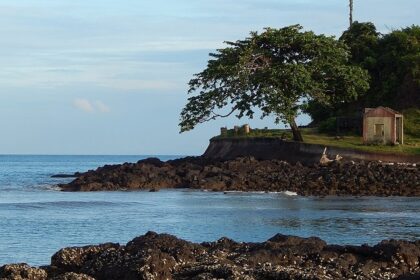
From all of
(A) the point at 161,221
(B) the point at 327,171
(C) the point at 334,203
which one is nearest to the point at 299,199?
(C) the point at 334,203

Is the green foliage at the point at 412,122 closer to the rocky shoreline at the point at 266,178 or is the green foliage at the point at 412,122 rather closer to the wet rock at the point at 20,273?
the rocky shoreline at the point at 266,178

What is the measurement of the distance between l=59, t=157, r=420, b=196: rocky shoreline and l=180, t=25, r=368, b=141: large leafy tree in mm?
3817

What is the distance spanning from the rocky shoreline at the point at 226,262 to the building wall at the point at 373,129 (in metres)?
39.5

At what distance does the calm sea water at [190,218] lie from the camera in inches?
1113

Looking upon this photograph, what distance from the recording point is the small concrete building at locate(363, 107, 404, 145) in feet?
191

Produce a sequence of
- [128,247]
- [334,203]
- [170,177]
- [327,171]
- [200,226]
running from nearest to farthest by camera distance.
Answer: [128,247] → [200,226] → [334,203] → [327,171] → [170,177]

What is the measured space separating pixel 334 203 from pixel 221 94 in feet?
63.9

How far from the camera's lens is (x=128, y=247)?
59.7 feet

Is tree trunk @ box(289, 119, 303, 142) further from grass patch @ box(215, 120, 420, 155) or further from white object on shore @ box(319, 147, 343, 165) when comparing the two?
white object on shore @ box(319, 147, 343, 165)

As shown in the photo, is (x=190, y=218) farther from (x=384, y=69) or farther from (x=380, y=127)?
(x=384, y=69)

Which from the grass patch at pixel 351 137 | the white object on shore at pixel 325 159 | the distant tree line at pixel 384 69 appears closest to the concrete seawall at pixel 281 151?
the white object on shore at pixel 325 159

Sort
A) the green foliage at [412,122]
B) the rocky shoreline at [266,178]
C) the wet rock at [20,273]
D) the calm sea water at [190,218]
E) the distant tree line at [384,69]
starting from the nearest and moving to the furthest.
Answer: the wet rock at [20,273], the calm sea water at [190,218], the rocky shoreline at [266,178], the green foliage at [412,122], the distant tree line at [384,69]

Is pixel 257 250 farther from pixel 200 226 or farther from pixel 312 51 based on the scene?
pixel 312 51

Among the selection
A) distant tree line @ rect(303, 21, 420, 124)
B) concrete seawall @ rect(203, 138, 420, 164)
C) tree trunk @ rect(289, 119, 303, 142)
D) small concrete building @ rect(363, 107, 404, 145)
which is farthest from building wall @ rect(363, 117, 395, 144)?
distant tree line @ rect(303, 21, 420, 124)
